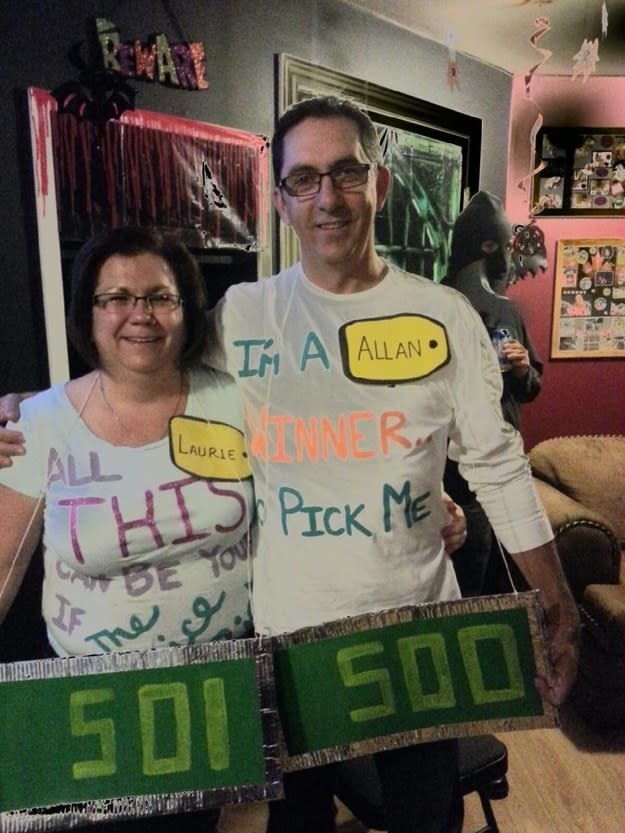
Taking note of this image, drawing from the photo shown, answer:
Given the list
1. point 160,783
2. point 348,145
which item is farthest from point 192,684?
point 348,145

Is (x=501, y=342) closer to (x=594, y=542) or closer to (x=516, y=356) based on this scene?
(x=516, y=356)

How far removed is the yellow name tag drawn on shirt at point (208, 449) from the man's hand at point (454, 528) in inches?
12.4

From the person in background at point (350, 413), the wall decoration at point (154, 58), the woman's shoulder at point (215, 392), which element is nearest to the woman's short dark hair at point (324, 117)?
the person in background at point (350, 413)

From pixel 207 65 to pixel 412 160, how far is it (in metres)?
0.34

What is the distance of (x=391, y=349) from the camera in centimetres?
97

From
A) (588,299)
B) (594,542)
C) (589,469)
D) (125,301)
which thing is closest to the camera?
(125,301)

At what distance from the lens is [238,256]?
103 cm

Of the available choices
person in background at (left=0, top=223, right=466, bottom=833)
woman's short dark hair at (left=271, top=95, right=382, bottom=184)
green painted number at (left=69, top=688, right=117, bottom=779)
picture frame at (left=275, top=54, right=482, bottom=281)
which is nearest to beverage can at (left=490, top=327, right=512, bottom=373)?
picture frame at (left=275, top=54, right=482, bottom=281)

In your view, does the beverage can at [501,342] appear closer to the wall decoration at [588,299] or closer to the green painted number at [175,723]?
the wall decoration at [588,299]

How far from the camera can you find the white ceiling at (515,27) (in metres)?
1.06

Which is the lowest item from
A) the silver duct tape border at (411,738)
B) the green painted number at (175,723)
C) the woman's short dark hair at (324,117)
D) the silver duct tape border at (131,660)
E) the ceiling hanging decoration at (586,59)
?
the silver duct tape border at (411,738)

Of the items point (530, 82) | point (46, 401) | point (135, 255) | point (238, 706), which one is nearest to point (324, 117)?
point (135, 255)

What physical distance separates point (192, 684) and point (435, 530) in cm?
→ 42

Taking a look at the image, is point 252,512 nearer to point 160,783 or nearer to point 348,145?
point 160,783
